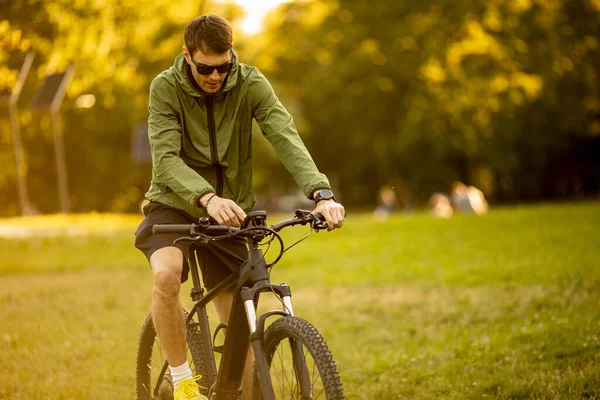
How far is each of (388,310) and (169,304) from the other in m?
5.60

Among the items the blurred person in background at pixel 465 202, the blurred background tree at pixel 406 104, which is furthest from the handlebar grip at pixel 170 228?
the blurred background tree at pixel 406 104

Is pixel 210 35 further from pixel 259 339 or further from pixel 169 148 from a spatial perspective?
pixel 259 339

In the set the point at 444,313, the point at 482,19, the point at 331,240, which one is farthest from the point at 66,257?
the point at 482,19

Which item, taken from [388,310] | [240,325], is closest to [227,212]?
[240,325]

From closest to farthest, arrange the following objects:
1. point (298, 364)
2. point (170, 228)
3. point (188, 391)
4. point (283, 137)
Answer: point (298, 364), point (170, 228), point (283, 137), point (188, 391)

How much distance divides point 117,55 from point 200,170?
2286 cm

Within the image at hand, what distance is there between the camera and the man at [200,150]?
3.96m

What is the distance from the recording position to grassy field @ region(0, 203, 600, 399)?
6.16 meters

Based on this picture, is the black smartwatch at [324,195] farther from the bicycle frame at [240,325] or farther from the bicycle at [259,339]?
the bicycle frame at [240,325]

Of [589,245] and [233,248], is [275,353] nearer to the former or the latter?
[233,248]

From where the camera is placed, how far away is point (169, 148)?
4.07 m

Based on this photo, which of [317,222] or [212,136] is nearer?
[317,222]

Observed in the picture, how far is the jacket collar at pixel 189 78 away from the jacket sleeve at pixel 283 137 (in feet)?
→ 0.48

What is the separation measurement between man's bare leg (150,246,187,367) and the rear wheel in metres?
0.17
